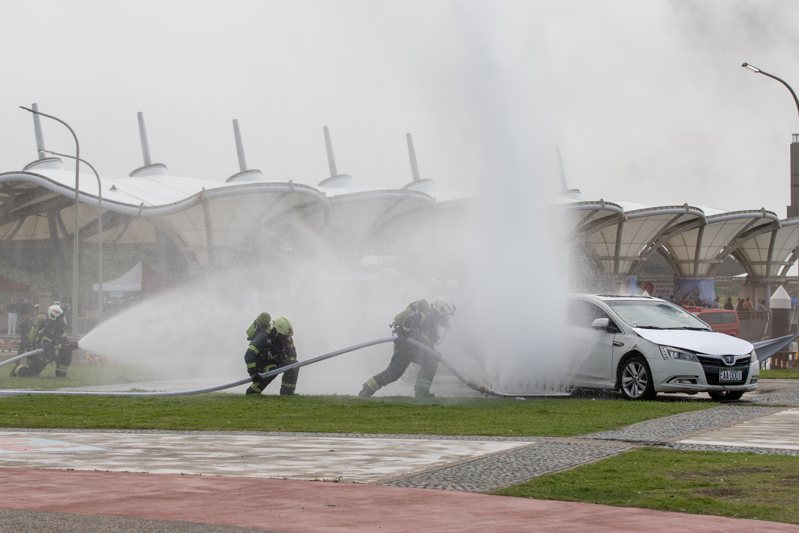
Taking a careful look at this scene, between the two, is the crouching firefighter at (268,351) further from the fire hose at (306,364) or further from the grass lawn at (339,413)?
the grass lawn at (339,413)

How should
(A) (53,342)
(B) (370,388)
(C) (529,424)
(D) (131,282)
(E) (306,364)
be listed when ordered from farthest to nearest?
(D) (131,282) < (A) (53,342) < (E) (306,364) < (B) (370,388) < (C) (529,424)

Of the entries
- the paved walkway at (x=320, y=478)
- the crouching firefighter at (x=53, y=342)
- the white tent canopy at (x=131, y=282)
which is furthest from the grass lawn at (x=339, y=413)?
the white tent canopy at (x=131, y=282)

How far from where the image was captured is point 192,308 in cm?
3212

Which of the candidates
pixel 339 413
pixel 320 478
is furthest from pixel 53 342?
pixel 320 478

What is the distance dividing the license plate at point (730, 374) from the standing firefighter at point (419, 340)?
4.01 metres

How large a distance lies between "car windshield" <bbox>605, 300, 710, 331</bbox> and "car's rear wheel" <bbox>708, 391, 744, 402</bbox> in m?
1.05

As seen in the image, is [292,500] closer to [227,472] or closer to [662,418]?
[227,472]

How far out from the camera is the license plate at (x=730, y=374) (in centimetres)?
1684

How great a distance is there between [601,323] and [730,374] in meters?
1.92

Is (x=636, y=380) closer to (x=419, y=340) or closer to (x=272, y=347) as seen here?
(x=419, y=340)

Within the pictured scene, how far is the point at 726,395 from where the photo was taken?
17.9m

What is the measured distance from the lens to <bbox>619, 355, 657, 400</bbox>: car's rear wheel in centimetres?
1706

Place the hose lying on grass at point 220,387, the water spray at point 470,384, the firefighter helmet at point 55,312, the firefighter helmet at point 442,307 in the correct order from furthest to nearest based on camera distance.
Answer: the firefighter helmet at point 55,312 → the hose lying on grass at point 220,387 → the firefighter helmet at point 442,307 → the water spray at point 470,384

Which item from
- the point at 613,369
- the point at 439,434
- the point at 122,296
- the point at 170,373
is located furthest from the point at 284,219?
the point at 439,434
